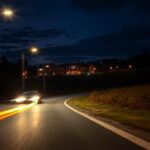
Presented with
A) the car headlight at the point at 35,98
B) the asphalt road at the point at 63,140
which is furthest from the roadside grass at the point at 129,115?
the car headlight at the point at 35,98

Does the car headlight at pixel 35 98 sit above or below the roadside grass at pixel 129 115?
above

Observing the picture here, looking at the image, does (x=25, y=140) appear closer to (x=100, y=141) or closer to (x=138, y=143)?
(x=100, y=141)

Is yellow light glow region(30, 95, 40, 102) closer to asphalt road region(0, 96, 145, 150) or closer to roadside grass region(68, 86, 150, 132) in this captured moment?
roadside grass region(68, 86, 150, 132)

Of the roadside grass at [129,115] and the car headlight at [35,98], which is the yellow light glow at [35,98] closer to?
the car headlight at [35,98]

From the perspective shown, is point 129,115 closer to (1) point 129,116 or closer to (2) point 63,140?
(1) point 129,116

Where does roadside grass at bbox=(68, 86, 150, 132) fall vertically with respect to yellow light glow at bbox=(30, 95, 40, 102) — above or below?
below

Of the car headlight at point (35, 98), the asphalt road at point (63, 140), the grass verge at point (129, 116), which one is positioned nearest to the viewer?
the asphalt road at point (63, 140)

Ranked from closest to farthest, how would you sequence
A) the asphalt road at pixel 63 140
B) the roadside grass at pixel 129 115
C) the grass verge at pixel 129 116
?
the asphalt road at pixel 63 140 → the grass verge at pixel 129 116 → the roadside grass at pixel 129 115

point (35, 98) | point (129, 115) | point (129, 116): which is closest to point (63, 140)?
point (129, 116)

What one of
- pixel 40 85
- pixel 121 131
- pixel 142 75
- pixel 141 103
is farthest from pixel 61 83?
pixel 121 131

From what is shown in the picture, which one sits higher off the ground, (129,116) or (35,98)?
(35,98)

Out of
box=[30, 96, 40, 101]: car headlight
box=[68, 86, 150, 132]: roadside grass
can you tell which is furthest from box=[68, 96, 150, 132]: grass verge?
box=[30, 96, 40, 101]: car headlight

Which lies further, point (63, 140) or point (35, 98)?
point (35, 98)

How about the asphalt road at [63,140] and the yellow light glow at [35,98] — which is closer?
the asphalt road at [63,140]
